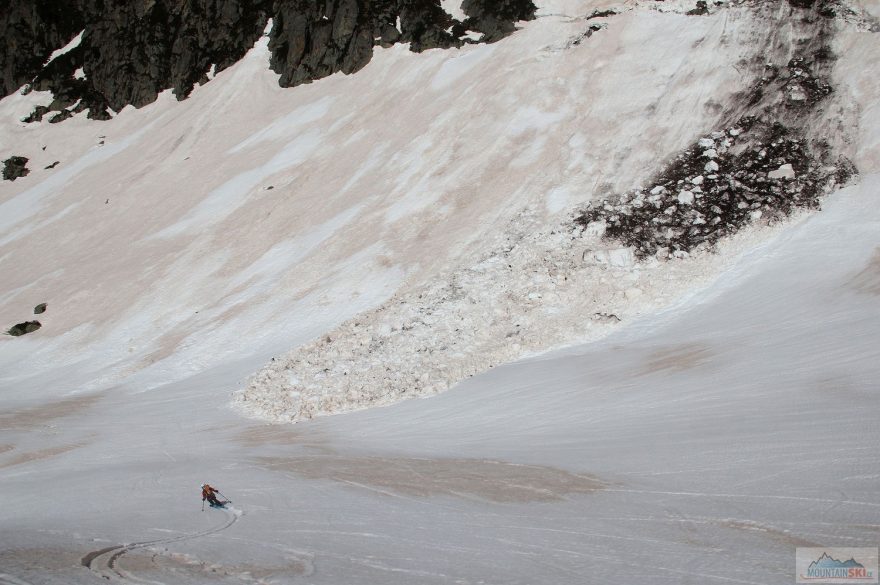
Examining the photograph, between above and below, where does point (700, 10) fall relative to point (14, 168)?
above

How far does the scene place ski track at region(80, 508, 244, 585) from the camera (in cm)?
761

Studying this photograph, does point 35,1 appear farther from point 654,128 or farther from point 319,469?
point 319,469

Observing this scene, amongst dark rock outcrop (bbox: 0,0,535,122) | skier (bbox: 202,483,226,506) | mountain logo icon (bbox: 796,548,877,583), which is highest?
dark rock outcrop (bbox: 0,0,535,122)

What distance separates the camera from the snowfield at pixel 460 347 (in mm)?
9203

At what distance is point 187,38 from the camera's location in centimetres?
6775

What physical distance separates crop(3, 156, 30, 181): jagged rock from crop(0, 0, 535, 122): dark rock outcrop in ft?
26.2

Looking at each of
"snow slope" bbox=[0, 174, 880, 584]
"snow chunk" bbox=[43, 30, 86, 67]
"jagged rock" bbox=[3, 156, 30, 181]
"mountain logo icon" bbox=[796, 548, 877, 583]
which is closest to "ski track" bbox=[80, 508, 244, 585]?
"snow slope" bbox=[0, 174, 880, 584]

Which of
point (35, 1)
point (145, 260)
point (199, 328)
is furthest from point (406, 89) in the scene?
point (35, 1)

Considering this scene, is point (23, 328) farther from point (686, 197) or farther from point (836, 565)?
point (836, 565)

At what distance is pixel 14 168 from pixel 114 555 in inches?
2574

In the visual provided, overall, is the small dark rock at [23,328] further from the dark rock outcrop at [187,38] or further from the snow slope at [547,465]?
the dark rock outcrop at [187,38]

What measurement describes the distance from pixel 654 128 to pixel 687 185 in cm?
→ 492

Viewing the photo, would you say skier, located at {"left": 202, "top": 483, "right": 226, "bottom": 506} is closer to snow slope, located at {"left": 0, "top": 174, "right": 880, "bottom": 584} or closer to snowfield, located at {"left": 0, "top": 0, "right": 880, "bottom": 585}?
snowfield, located at {"left": 0, "top": 0, "right": 880, "bottom": 585}

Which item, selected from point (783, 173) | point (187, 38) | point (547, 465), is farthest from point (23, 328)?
point (187, 38)
